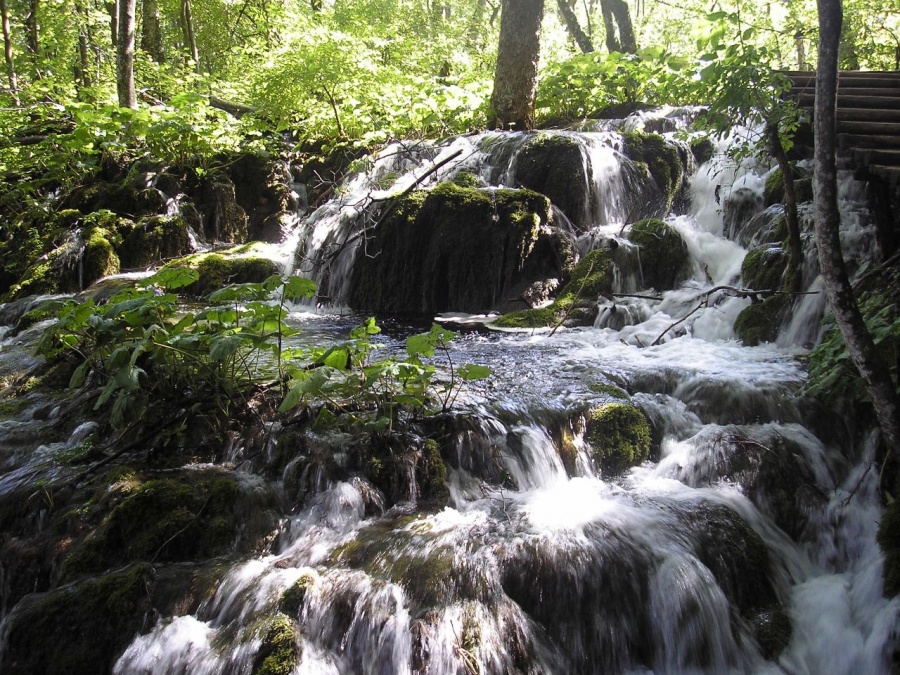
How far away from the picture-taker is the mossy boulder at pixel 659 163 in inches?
350

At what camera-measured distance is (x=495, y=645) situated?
99.2 inches

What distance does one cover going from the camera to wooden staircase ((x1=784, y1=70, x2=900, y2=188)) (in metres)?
5.27

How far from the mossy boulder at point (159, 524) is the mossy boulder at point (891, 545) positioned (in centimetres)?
319

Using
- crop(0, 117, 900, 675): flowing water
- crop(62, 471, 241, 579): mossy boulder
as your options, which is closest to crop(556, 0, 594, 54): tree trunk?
crop(0, 117, 900, 675): flowing water

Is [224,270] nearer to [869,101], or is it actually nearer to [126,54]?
[126,54]

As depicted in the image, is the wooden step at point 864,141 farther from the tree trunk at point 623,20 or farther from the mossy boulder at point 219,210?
the tree trunk at point 623,20

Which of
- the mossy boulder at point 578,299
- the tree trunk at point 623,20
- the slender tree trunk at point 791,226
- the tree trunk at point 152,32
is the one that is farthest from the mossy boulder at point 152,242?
the tree trunk at point 623,20

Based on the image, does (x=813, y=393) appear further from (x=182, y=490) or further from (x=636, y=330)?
(x=182, y=490)

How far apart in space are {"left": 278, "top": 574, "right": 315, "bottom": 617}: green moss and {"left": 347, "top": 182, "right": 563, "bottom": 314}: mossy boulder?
530cm

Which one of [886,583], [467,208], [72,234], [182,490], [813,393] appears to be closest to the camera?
[886,583]

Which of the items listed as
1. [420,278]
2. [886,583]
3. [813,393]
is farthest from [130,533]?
[420,278]

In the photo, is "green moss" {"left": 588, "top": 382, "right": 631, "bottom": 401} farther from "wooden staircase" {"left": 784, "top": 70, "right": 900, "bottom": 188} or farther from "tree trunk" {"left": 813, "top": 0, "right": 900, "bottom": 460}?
"wooden staircase" {"left": 784, "top": 70, "right": 900, "bottom": 188}

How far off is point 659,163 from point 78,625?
906cm

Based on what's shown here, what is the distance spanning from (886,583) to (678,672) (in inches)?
43.9
